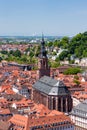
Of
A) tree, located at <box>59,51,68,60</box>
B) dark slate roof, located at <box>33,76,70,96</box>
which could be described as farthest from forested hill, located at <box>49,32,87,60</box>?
dark slate roof, located at <box>33,76,70,96</box>

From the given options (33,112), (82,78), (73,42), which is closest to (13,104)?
(33,112)

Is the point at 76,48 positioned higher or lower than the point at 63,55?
higher

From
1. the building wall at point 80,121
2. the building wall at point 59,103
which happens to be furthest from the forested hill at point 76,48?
the building wall at point 80,121

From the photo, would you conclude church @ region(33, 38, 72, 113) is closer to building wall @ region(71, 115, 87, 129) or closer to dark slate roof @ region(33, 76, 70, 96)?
dark slate roof @ region(33, 76, 70, 96)

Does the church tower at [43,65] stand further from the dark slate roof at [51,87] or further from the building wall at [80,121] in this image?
the building wall at [80,121]

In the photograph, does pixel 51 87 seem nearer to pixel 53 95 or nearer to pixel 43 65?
pixel 53 95

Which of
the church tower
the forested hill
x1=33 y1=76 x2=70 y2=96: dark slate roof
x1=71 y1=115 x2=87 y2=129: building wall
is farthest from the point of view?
the forested hill

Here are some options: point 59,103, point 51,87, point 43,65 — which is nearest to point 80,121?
point 59,103

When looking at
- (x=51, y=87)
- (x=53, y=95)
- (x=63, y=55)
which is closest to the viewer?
(x=53, y=95)

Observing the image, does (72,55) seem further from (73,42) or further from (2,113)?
(2,113)

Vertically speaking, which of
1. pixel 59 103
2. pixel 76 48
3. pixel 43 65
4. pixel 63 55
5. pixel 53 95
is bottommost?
pixel 63 55
